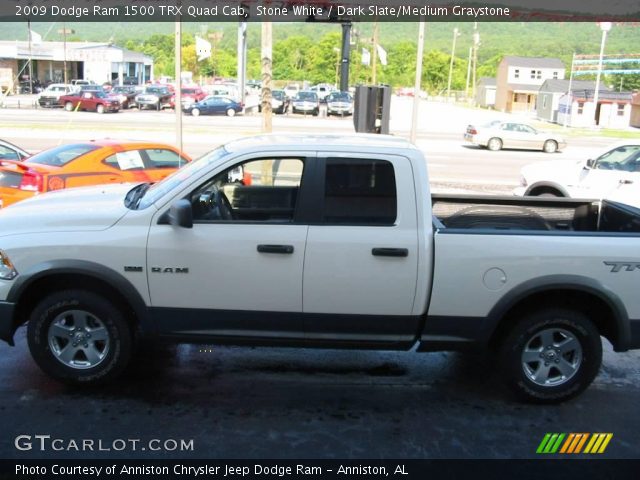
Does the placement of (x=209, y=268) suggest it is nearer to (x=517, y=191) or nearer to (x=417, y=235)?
(x=417, y=235)

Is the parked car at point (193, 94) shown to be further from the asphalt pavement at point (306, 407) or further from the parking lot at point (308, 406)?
the asphalt pavement at point (306, 407)

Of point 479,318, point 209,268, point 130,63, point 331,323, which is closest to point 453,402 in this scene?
point 479,318

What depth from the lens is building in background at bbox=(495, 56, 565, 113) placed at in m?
79.2

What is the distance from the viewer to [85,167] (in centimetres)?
995

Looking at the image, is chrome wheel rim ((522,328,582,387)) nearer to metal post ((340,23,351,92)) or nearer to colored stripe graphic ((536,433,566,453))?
colored stripe graphic ((536,433,566,453))

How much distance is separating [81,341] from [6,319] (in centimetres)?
52

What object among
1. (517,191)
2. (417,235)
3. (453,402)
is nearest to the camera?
(417,235)

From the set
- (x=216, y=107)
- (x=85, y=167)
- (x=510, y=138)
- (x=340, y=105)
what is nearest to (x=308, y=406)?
(x=85, y=167)

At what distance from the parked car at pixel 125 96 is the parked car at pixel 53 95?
323 cm

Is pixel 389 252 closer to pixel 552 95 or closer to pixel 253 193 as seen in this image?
pixel 253 193

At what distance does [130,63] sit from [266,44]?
72530 mm

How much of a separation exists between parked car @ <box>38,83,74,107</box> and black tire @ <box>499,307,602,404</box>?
152ft

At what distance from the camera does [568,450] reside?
13.6 feet

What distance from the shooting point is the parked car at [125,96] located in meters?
44.9
